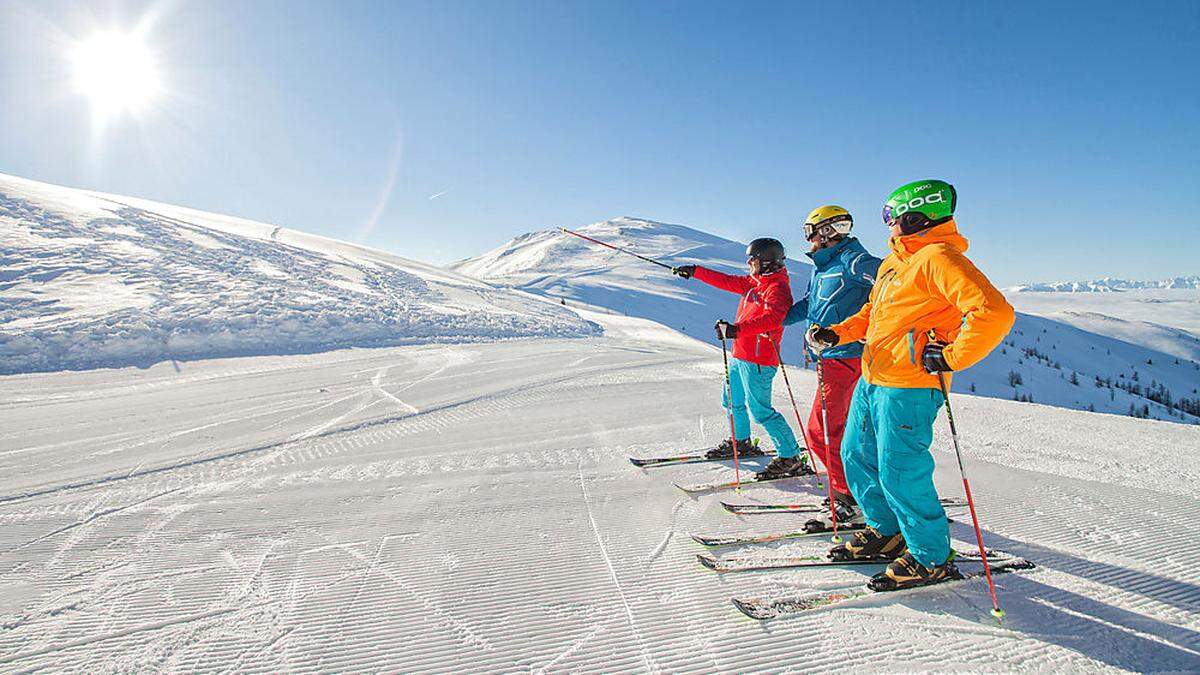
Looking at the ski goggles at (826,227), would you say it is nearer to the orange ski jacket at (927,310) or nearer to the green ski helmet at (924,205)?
the orange ski jacket at (927,310)

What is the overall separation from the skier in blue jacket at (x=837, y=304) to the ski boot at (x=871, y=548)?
1.64ft

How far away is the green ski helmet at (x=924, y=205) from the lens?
2621 mm

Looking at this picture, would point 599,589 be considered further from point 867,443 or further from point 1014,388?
point 1014,388

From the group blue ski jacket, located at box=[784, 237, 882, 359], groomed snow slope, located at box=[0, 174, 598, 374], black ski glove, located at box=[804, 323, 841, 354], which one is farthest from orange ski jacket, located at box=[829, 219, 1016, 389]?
groomed snow slope, located at box=[0, 174, 598, 374]

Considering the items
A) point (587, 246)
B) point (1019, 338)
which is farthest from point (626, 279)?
point (1019, 338)

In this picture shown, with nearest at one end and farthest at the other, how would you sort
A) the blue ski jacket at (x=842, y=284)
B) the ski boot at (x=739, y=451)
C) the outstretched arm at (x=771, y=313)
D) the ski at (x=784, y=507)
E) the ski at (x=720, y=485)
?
1. the blue ski jacket at (x=842, y=284)
2. the ski at (x=784, y=507)
3. the outstretched arm at (x=771, y=313)
4. the ski at (x=720, y=485)
5. the ski boot at (x=739, y=451)

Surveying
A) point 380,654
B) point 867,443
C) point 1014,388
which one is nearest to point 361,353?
point 380,654

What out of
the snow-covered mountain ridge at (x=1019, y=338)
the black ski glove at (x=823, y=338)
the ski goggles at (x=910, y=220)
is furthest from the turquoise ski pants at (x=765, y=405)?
the snow-covered mountain ridge at (x=1019, y=338)

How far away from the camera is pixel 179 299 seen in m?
13.5

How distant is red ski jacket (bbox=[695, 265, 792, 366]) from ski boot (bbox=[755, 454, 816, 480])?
94 cm

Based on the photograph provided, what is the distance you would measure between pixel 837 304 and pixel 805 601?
2.06 metres

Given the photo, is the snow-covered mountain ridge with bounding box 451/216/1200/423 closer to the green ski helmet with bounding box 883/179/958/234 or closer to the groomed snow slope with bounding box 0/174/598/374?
the groomed snow slope with bounding box 0/174/598/374

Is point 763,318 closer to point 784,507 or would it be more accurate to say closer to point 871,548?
point 784,507

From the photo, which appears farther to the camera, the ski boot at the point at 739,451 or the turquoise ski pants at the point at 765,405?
the ski boot at the point at 739,451
